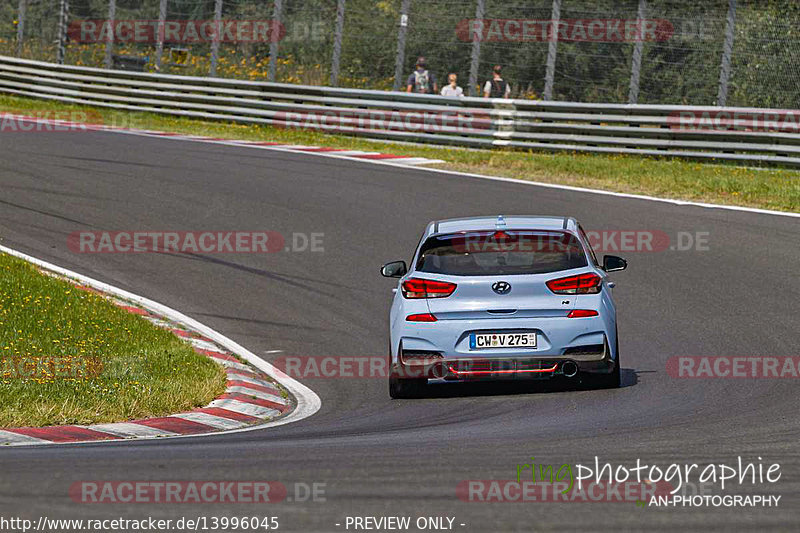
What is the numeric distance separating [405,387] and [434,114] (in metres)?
15.7

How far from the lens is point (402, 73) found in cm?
2681

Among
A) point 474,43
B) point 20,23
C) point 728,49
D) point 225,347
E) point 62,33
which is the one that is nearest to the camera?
point 225,347

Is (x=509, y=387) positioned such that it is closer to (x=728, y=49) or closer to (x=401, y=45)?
(x=728, y=49)

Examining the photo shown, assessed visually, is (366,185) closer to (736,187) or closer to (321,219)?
(321,219)

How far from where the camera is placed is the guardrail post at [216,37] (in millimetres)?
29469

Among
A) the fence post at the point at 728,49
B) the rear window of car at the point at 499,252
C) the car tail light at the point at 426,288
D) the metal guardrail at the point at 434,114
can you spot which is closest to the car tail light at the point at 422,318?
the car tail light at the point at 426,288

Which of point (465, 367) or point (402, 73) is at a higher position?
point (402, 73)

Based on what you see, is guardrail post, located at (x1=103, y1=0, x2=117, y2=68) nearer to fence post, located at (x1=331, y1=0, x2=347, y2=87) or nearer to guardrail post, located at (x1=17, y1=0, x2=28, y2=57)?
guardrail post, located at (x1=17, y1=0, x2=28, y2=57)

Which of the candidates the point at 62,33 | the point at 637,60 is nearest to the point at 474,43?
the point at 637,60

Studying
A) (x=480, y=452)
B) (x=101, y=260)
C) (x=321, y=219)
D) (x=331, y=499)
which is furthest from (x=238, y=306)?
(x=331, y=499)

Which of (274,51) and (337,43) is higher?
(337,43)

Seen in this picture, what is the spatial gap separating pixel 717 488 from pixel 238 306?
872cm

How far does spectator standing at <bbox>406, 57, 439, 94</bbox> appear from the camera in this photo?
26578 millimetres

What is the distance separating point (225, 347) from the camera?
1207 centimetres
